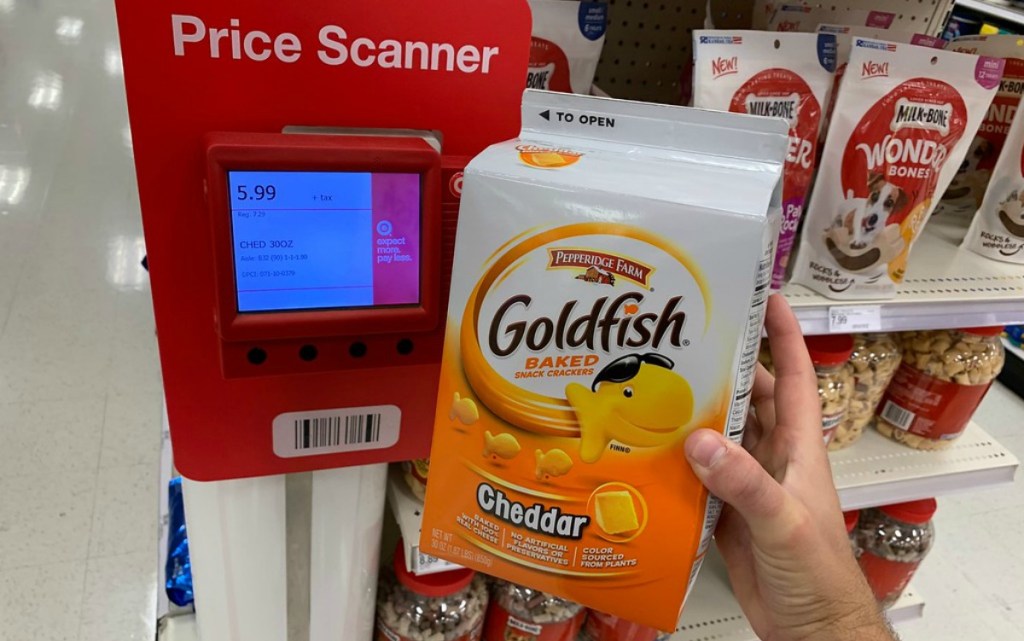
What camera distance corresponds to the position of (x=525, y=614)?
1.36 m

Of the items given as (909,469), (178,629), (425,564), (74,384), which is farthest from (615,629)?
(74,384)

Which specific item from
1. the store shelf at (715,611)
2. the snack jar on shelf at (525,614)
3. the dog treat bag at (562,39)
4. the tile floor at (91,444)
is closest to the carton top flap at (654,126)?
the dog treat bag at (562,39)

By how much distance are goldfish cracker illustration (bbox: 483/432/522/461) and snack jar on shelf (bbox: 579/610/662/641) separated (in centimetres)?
94

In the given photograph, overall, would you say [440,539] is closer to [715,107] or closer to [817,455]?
[817,455]

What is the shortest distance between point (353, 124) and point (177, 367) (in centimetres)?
29

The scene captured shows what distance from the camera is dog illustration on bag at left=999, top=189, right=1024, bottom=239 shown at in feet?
4.72

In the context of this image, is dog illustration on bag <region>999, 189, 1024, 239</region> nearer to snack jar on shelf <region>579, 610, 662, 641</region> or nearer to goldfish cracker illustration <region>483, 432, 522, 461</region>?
snack jar on shelf <region>579, 610, 662, 641</region>

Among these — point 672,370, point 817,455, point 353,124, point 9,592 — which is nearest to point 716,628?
point 817,455

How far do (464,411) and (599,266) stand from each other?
0.57ft

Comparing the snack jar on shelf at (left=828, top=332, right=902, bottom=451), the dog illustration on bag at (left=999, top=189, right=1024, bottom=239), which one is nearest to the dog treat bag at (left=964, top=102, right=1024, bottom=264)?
the dog illustration on bag at (left=999, top=189, right=1024, bottom=239)

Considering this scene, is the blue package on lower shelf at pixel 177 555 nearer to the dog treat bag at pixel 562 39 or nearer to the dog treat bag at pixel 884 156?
the dog treat bag at pixel 562 39

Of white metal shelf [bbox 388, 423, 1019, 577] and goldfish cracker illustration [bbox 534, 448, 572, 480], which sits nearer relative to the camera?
goldfish cracker illustration [bbox 534, 448, 572, 480]

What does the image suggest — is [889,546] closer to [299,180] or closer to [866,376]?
[866,376]

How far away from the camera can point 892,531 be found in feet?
5.68
